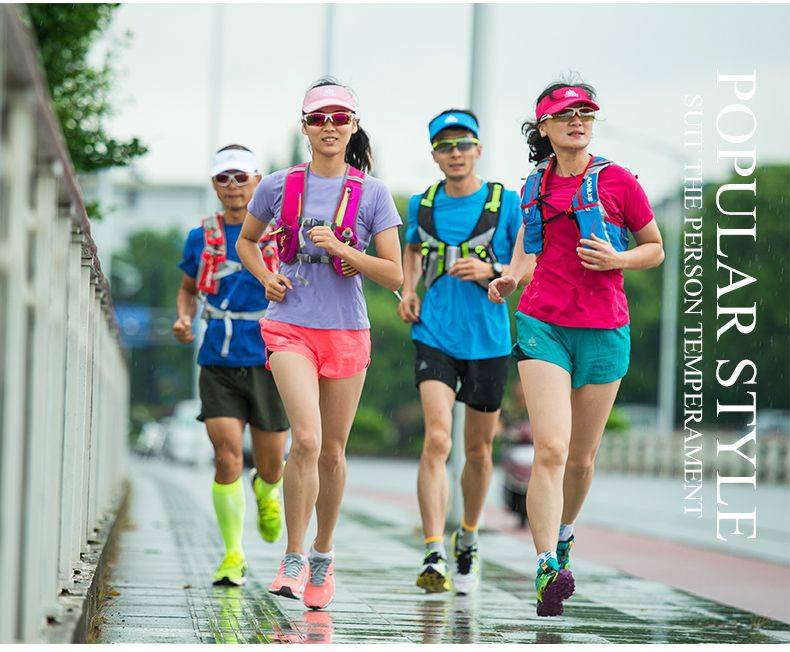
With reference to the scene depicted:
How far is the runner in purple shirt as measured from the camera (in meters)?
7.13

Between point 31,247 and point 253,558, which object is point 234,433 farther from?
point 31,247

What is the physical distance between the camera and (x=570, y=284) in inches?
278

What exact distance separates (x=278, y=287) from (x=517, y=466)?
1101 centimetres

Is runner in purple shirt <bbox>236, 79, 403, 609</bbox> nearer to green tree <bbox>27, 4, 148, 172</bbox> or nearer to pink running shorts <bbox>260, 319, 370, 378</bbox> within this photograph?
pink running shorts <bbox>260, 319, 370, 378</bbox>

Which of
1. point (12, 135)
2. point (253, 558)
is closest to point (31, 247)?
point (12, 135)

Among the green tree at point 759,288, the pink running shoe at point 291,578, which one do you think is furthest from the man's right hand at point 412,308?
the green tree at point 759,288

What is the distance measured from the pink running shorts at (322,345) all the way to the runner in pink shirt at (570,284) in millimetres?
721

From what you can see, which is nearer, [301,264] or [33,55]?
[33,55]

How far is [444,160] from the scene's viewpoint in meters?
8.62

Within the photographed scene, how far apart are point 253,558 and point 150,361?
9497cm

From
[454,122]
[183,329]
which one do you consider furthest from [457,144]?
[183,329]

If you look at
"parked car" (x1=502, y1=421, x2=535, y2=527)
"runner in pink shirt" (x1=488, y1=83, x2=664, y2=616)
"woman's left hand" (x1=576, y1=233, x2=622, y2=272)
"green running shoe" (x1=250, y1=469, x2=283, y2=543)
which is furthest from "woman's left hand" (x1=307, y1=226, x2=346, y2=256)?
"parked car" (x1=502, y1=421, x2=535, y2=527)

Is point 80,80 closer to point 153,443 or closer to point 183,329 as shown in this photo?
point 183,329

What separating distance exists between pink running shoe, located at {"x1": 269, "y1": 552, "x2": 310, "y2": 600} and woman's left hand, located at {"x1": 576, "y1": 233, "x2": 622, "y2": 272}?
1756mm
